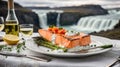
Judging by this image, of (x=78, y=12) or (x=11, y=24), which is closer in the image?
(x=11, y=24)

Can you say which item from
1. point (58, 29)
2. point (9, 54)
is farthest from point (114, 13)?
point (9, 54)

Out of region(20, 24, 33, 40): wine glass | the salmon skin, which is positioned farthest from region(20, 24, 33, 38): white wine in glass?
the salmon skin

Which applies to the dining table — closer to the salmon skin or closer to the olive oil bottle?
the salmon skin

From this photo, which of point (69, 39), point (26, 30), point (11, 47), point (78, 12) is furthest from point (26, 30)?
point (78, 12)

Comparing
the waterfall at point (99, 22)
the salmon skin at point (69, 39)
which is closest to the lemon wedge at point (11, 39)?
the salmon skin at point (69, 39)

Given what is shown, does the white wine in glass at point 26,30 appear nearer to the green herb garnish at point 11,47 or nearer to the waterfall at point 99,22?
the green herb garnish at point 11,47

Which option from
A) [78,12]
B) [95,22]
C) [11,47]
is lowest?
[95,22]

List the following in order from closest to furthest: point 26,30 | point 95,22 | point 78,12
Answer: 1. point 26,30
2. point 78,12
3. point 95,22

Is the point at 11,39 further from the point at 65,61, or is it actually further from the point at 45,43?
the point at 65,61

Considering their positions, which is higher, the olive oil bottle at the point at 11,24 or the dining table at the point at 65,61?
the olive oil bottle at the point at 11,24
